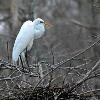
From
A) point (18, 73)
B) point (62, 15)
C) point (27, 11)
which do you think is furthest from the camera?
point (62, 15)

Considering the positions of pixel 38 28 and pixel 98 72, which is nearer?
pixel 98 72

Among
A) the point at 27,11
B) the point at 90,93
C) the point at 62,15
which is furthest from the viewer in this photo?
the point at 62,15

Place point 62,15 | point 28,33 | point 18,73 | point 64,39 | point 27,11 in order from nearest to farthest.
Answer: point 18,73 < point 28,33 < point 27,11 < point 64,39 < point 62,15

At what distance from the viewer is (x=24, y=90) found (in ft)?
19.2

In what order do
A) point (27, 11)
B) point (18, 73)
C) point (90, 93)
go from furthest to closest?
point (27, 11) → point (18, 73) → point (90, 93)

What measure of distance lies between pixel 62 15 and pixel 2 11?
443 cm

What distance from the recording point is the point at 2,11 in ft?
60.3

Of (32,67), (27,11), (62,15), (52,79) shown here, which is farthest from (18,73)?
(62,15)

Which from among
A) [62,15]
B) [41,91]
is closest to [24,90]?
[41,91]

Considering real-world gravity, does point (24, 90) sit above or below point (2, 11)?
below

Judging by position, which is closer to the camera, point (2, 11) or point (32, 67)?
point (32, 67)

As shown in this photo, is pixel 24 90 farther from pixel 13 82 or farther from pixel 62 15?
pixel 62 15

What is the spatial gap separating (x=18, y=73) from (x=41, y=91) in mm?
829

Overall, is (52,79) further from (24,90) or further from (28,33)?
(28,33)
